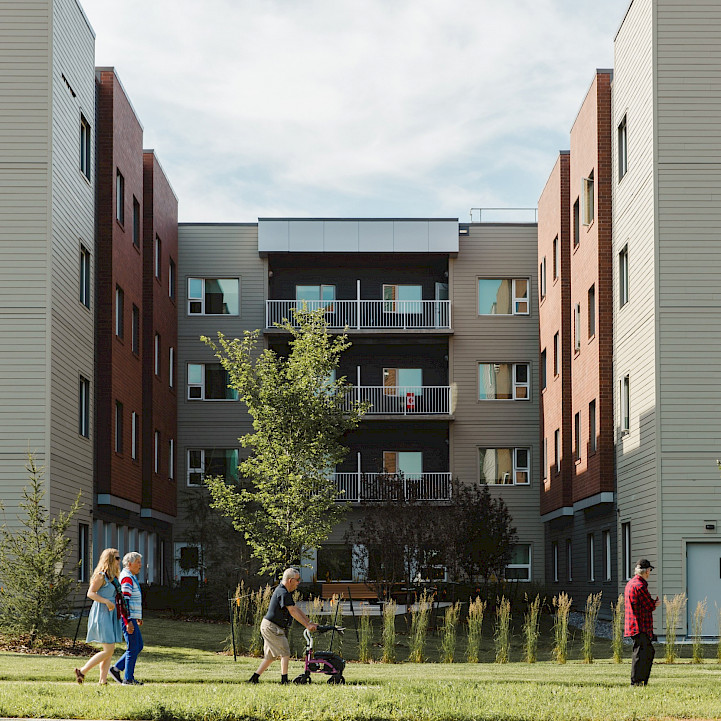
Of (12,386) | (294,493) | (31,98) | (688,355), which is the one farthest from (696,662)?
(31,98)

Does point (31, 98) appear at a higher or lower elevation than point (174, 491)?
higher

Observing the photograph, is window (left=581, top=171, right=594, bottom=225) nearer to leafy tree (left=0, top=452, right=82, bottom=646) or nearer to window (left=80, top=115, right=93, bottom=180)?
window (left=80, top=115, right=93, bottom=180)

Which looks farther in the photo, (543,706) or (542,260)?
(542,260)

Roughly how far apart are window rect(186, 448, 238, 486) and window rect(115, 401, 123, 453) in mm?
11922

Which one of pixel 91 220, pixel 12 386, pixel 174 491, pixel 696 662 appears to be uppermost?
pixel 91 220

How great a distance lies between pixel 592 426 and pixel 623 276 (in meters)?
4.86

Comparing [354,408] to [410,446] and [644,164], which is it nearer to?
[644,164]

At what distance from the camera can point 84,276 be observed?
29.1 metres

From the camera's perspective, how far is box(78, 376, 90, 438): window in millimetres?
28272

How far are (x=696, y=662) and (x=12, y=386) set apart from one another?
603 inches

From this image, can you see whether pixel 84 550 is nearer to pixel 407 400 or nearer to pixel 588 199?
pixel 588 199

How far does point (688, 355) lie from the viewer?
25.2m

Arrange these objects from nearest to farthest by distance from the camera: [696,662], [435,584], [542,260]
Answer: [696,662]
[435,584]
[542,260]

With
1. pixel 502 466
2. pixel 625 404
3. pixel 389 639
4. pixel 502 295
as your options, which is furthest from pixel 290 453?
pixel 502 295
